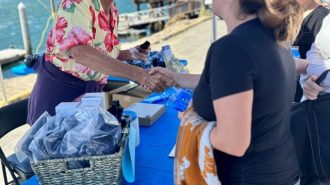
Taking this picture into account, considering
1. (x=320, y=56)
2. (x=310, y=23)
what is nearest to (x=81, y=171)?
(x=320, y=56)

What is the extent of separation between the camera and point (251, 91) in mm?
1021

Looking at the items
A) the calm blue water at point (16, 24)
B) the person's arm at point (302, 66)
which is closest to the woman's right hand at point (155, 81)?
the person's arm at point (302, 66)

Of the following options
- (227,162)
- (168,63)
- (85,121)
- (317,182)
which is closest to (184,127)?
(227,162)

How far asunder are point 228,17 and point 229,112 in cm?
32

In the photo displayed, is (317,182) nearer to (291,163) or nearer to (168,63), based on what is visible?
(291,163)

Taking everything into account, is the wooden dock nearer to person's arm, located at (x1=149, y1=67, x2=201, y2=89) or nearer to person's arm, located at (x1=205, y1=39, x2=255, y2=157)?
person's arm, located at (x1=149, y1=67, x2=201, y2=89)

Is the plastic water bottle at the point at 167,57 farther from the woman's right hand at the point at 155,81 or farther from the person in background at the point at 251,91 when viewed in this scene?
the person in background at the point at 251,91

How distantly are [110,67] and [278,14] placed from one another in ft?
3.32

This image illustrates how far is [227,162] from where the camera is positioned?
119cm

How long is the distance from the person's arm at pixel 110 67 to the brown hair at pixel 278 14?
0.92 meters

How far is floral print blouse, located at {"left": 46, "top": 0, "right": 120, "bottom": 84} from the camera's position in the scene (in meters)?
1.80

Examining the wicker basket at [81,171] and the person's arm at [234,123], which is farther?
the wicker basket at [81,171]

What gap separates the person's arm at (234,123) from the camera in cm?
101

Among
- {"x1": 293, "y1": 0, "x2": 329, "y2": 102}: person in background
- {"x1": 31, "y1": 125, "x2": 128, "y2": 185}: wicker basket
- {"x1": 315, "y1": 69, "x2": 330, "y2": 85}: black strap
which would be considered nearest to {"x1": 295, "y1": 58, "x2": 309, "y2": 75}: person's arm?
{"x1": 315, "y1": 69, "x2": 330, "y2": 85}: black strap
